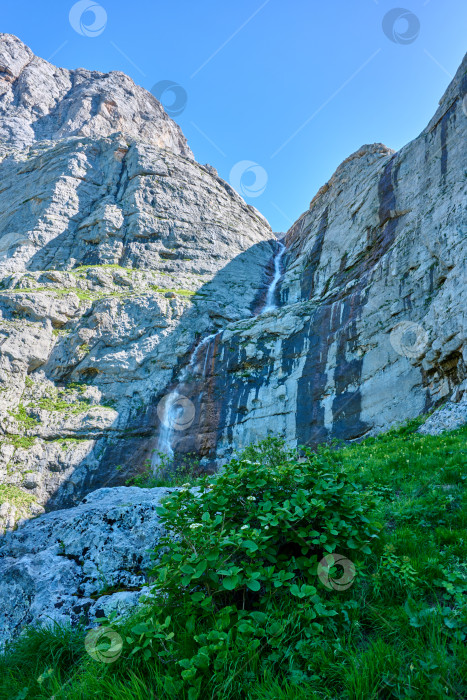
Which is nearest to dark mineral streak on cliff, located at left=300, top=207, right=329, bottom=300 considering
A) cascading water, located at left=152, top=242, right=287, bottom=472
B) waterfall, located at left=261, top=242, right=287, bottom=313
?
waterfall, located at left=261, top=242, right=287, bottom=313

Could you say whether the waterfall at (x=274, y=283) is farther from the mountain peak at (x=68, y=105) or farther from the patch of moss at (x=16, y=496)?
the mountain peak at (x=68, y=105)

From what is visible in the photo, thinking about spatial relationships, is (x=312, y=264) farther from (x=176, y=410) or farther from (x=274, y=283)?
(x=176, y=410)

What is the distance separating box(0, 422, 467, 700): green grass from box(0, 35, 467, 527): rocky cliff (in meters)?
10.9

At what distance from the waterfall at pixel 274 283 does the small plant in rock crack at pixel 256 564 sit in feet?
99.0

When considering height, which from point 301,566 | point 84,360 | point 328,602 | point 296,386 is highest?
point 84,360

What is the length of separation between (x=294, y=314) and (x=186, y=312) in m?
9.39

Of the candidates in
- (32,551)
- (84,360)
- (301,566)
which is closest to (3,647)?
(32,551)

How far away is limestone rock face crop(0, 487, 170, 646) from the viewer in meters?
4.84

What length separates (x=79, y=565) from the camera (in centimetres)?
568

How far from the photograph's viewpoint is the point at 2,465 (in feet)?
65.1

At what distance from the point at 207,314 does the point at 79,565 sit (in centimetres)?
2494

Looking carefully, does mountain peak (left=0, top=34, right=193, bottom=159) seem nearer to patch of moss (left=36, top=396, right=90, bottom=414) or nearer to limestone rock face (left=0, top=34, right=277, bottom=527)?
limestone rock face (left=0, top=34, right=277, bottom=527)

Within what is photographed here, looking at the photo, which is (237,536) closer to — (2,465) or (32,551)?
(32,551)

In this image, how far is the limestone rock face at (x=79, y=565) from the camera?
15.9 ft
